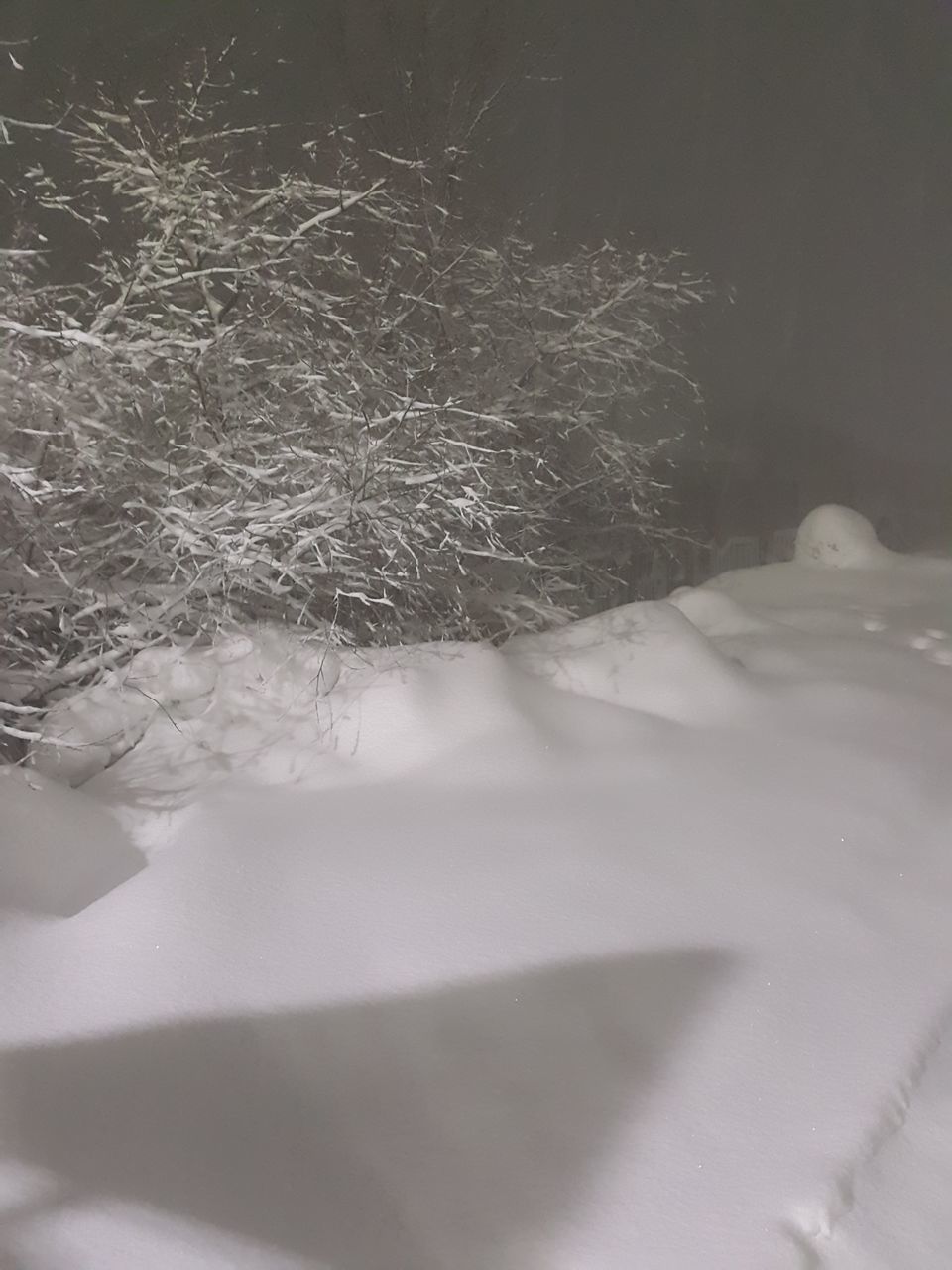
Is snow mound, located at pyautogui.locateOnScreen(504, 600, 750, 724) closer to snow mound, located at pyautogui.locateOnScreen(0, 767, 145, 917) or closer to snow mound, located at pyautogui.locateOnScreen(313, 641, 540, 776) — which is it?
snow mound, located at pyautogui.locateOnScreen(313, 641, 540, 776)

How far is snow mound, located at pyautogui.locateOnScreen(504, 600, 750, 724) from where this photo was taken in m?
3.25

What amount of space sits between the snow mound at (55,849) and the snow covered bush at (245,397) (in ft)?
1.46

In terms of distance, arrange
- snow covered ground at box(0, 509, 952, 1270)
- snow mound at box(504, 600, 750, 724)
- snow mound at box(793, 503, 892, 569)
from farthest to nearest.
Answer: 1. snow mound at box(793, 503, 892, 569)
2. snow mound at box(504, 600, 750, 724)
3. snow covered ground at box(0, 509, 952, 1270)

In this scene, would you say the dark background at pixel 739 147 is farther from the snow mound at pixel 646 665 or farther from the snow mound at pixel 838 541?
the snow mound at pixel 646 665

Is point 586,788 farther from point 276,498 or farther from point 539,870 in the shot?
point 276,498

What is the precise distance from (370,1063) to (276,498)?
67.8 inches

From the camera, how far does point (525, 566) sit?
4289 mm

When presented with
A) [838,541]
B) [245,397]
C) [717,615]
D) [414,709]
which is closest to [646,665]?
[414,709]

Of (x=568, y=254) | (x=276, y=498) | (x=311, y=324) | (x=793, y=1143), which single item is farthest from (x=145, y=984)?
(x=568, y=254)

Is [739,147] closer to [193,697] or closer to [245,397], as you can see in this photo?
[245,397]

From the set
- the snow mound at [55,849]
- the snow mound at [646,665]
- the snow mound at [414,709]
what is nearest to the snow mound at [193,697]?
the snow mound at [414,709]

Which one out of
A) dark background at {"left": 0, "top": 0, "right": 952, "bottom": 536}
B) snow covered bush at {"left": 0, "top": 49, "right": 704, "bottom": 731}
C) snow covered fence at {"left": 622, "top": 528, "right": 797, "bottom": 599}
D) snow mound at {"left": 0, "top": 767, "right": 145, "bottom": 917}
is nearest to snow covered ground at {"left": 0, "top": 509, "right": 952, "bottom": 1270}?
snow mound at {"left": 0, "top": 767, "right": 145, "bottom": 917}

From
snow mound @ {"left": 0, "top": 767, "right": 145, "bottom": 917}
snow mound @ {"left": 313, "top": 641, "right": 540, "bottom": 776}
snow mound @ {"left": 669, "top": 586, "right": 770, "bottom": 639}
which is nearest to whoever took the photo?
snow mound @ {"left": 0, "top": 767, "right": 145, "bottom": 917}

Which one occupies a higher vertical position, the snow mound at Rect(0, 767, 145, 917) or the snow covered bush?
the snow covered bush
